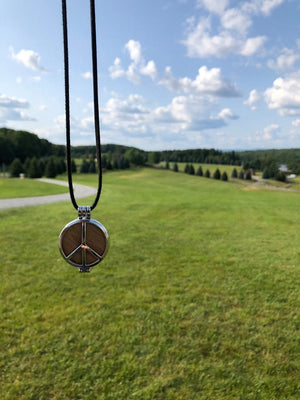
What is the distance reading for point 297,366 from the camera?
4219 mm

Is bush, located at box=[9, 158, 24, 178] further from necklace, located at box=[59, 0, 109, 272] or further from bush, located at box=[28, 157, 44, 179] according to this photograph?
necklace, located at box=[59, 0, 109, 272]

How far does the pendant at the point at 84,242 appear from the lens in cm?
195

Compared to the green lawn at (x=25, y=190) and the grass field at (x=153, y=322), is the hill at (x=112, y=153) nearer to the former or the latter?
the green lawn at (x=25, y=190)

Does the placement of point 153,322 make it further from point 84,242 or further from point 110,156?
point 110,156

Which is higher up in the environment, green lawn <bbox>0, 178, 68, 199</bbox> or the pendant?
the pendant

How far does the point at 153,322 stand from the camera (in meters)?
5.24

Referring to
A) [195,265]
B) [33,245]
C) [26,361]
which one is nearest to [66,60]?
[26,361]

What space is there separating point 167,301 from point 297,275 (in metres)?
3.94

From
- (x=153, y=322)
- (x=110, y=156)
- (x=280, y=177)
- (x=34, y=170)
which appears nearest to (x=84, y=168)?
(x=34, y=170)

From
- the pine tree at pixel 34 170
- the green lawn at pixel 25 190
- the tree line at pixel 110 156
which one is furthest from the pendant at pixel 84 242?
the pine tree at pixel 34 170

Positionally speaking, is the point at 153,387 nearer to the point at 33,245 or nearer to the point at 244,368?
the point at 244,368

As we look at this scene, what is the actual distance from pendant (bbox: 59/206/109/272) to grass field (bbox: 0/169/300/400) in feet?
9.21

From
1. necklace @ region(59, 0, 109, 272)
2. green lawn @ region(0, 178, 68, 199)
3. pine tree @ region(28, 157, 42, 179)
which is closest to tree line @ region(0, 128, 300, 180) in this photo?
pine tree @ region(28, 157, 42, 179)

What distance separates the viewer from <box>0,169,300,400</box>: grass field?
3867 millimetres
